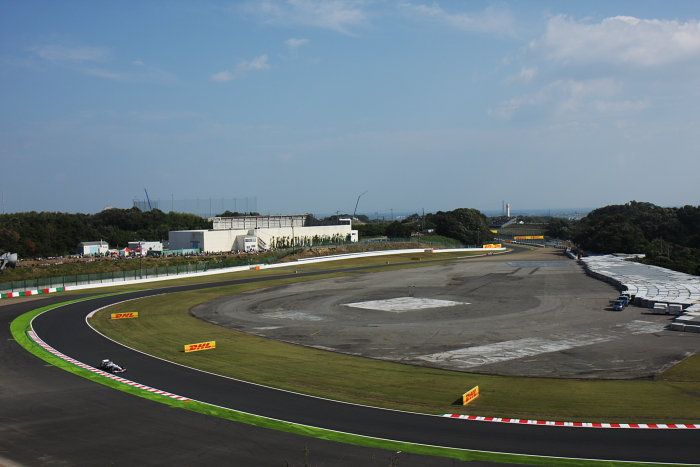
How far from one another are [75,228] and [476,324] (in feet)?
426

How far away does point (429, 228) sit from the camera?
19988 cm

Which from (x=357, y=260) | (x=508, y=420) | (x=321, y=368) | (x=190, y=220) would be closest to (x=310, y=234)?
(x=357, y=260)

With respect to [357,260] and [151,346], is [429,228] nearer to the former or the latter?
[357,260]

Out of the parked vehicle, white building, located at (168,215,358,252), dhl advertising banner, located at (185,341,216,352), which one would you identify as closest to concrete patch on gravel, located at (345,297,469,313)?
the parked vehicle

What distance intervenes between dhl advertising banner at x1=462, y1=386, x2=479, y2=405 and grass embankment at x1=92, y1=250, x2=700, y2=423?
0.27 metres

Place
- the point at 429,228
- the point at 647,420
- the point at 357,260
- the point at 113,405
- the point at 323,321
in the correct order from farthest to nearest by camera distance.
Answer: the point at 429,228, the point at 357,260, the point at 323,321, the point at 113,405, the point at 647,420

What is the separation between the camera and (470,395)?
2059 centimetres

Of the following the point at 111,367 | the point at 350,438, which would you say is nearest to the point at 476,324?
the point at 350,438

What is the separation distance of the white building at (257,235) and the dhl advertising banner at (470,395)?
102497mm

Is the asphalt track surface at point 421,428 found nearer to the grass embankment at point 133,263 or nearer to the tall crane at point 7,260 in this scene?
the grass embankment at point 133,263

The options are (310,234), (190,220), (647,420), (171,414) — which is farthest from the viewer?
(190,220)

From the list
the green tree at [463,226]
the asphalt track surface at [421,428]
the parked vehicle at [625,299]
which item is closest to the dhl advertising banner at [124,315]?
the asphalt track surface at [421,428]

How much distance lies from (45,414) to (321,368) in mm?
12411

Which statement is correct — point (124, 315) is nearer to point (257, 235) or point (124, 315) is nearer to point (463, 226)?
point (257, 235)
